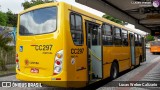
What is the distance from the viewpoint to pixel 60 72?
24.8 ft

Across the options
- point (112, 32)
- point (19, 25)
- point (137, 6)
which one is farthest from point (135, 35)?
point (19, 25)

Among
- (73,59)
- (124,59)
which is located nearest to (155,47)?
(124,59)

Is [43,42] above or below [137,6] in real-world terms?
below

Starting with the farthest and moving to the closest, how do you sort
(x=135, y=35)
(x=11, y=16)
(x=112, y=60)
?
1. (x=11, y=16)
2. (x=135, y=35)
3. (x=112, y=60)

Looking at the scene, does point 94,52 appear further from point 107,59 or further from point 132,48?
point 132,48

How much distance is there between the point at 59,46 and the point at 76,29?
990 mm

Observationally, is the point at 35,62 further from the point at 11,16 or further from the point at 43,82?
the point at 11,16

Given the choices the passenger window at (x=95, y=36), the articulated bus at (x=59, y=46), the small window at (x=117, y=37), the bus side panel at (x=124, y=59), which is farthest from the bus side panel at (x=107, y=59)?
the bus side panel at (x=124, y=59)

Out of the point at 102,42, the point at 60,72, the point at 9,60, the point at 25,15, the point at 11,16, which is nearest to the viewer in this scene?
the point at 60,72

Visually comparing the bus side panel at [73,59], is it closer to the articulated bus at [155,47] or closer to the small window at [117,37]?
the small window at [117,37]

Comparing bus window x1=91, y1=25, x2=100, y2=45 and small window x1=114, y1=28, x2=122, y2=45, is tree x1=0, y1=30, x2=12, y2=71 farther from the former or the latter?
bus window x1=91, y1=25, x2=100, y2=45

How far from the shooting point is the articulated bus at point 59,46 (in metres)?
7.69

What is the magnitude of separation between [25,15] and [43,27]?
1143 millimetres

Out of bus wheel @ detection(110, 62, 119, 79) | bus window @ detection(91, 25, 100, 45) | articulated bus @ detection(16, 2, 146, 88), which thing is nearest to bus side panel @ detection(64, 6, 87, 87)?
articulated bus @ detection(16, 2, 146, 88)
